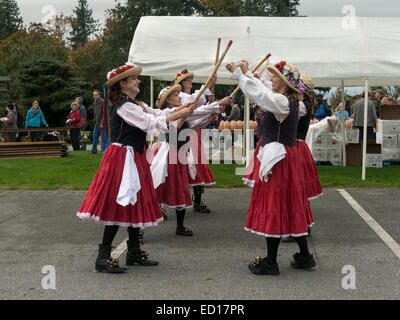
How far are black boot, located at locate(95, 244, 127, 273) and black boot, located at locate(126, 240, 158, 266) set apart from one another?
209 mm

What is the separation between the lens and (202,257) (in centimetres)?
564

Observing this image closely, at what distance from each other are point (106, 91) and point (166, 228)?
241 centimetres

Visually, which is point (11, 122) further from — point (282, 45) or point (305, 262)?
point (305, 262)

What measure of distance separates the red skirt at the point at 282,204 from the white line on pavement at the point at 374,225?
136 centimetres

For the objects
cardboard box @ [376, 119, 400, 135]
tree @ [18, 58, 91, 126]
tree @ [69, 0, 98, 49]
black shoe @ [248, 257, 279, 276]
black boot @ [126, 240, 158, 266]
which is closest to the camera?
black shoe @ [248, 257, 279, 276]

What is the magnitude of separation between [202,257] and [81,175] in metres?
6.61

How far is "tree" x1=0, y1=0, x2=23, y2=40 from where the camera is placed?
58719 millimetres

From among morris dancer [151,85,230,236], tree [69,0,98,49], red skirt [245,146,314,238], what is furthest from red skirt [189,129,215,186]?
tree [69,0,98,49]

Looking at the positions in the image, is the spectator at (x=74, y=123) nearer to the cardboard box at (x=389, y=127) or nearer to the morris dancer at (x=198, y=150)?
the cardboard box at (x=389, y=127)

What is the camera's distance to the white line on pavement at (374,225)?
5969 millimetres

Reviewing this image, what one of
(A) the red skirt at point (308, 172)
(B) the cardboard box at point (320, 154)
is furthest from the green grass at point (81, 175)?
(A) the red skirt at point (308, 172)

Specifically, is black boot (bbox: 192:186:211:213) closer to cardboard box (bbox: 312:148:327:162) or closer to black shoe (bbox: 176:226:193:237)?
black shoe (bbox: 176:226:193:237)

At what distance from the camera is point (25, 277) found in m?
4.99
